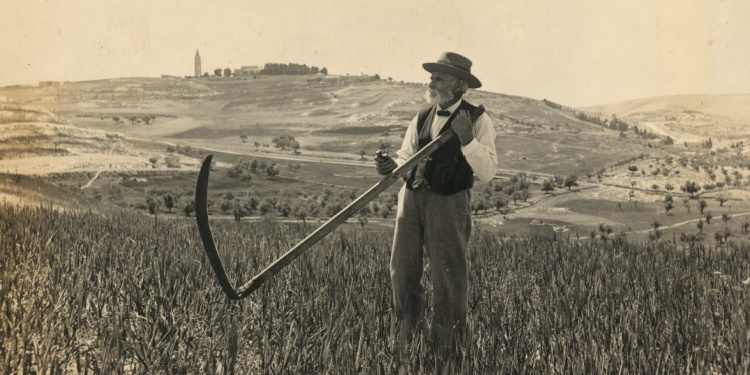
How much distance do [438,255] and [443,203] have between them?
11.2 inches

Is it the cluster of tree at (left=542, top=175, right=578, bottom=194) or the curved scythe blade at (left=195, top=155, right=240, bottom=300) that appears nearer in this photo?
the curved scythe blade at (left=195, top=155, right=240, bottom=300)

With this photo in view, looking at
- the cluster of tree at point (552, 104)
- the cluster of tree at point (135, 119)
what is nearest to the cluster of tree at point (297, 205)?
the cluster of tree at point (135, 119)

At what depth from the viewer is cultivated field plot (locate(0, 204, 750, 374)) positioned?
2.64m

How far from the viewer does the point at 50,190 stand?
39.9 feet

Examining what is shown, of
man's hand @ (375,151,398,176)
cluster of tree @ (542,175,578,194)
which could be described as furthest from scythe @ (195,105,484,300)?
cluster of tree @ (542,175,578,194)

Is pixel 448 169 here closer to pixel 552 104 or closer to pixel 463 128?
pixel 463 128

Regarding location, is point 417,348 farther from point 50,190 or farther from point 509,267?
point 50,190

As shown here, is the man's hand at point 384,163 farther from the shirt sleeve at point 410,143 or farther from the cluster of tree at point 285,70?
the cluster of tree at point 285,70

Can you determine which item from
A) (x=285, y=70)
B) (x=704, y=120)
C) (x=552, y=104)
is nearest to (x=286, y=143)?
(x=552, y=104)

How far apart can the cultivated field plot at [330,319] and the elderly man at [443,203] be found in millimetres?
201

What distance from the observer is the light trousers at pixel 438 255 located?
3357mm

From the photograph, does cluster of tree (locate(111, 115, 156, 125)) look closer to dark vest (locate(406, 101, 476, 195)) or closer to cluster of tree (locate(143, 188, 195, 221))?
cluster of tree (locate(143, 188, 195, 221))

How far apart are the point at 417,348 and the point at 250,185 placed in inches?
585

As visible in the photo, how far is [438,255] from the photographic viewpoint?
3379 mm
